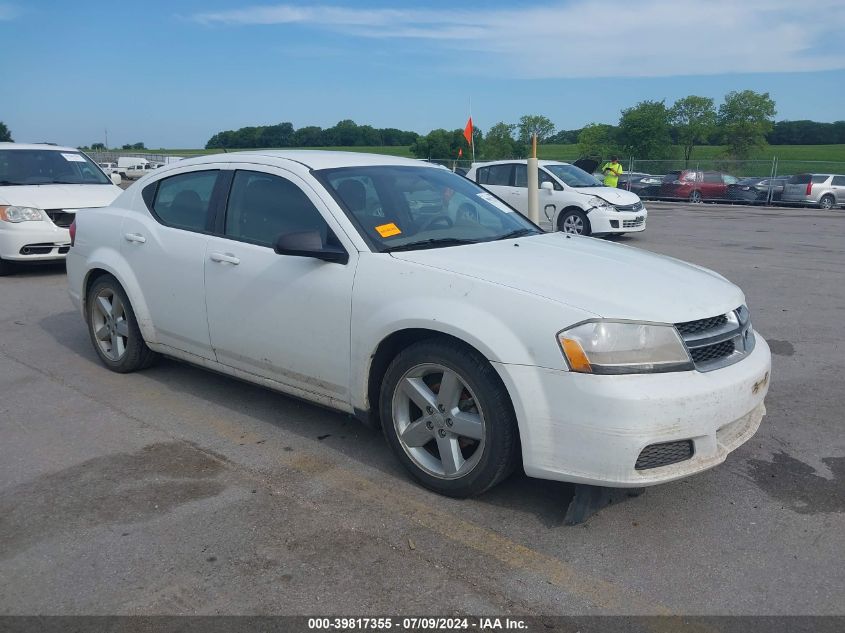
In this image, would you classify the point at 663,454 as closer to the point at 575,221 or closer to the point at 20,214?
the point at 20,214

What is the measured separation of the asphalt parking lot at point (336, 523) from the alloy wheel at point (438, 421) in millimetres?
182

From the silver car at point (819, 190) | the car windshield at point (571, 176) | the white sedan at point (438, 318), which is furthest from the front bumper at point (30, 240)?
the silver car at point (819, 190)

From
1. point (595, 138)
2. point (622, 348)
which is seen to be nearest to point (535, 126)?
point (595, 138)

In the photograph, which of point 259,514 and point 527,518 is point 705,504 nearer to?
point 527,518

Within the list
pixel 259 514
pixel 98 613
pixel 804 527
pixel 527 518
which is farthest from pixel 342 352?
pixel 804 527

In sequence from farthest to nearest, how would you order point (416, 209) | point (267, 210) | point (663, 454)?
point (267, 210), point (416, 209), point (663, 454)

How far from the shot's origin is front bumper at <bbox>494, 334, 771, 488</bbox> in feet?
10.3

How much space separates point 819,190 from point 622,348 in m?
26.3

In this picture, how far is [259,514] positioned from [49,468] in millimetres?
1335

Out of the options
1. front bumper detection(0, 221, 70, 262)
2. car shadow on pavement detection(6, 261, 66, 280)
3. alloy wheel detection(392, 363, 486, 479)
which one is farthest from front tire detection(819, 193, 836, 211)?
alloy wheel detection(392, 363, 486, 479)

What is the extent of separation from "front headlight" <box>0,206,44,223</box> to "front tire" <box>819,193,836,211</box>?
80.6ft

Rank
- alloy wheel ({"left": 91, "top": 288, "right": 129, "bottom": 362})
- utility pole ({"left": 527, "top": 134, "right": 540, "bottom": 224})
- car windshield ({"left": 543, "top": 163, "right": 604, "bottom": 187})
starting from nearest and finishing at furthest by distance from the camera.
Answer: alloy wheel ({"left": 91, "top": 288, "right": 129, "bottom": 362})
utility pole ({"left": 527, "top": 134, "right": 540, "bottom": 224})
car windshield ({"left": 543, "top": 163, "right": 604, "bottom": 187})

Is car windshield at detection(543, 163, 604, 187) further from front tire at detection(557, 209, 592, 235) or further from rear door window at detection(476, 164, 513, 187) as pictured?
rear door window at detection(476, 164, 513, 187)

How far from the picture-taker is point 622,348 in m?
3.23
